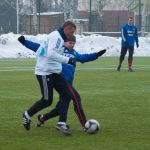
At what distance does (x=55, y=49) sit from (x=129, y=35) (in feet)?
47.6

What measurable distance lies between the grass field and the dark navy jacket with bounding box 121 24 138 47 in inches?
141

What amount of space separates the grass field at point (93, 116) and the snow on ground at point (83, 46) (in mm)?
17669

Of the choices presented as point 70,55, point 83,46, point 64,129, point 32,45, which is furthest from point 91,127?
point 83,46

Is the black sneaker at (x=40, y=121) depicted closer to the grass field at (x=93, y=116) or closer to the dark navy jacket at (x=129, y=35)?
the grass field at (x=93, y=116)

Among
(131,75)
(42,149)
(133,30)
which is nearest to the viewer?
(42,149)

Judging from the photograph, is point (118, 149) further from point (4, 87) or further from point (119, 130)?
point (4, 87)

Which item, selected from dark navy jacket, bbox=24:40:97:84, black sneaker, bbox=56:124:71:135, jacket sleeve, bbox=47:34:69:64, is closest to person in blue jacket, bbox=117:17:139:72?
dark navy jacket, bbox=24:40:97:84

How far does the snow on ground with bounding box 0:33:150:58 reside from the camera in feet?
125

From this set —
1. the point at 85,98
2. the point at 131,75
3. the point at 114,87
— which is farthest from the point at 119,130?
the point at 131,75

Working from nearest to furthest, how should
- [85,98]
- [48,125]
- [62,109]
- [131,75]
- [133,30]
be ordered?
[62,109] < [48,125] < [85,98] < [131,75] < [133,30]

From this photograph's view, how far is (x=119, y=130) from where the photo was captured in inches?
397

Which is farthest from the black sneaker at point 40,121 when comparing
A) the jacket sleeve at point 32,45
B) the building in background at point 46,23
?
the building in background at point 46,23

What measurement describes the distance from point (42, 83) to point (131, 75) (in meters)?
12.2

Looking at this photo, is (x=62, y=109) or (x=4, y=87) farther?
(x=4, y=87)
